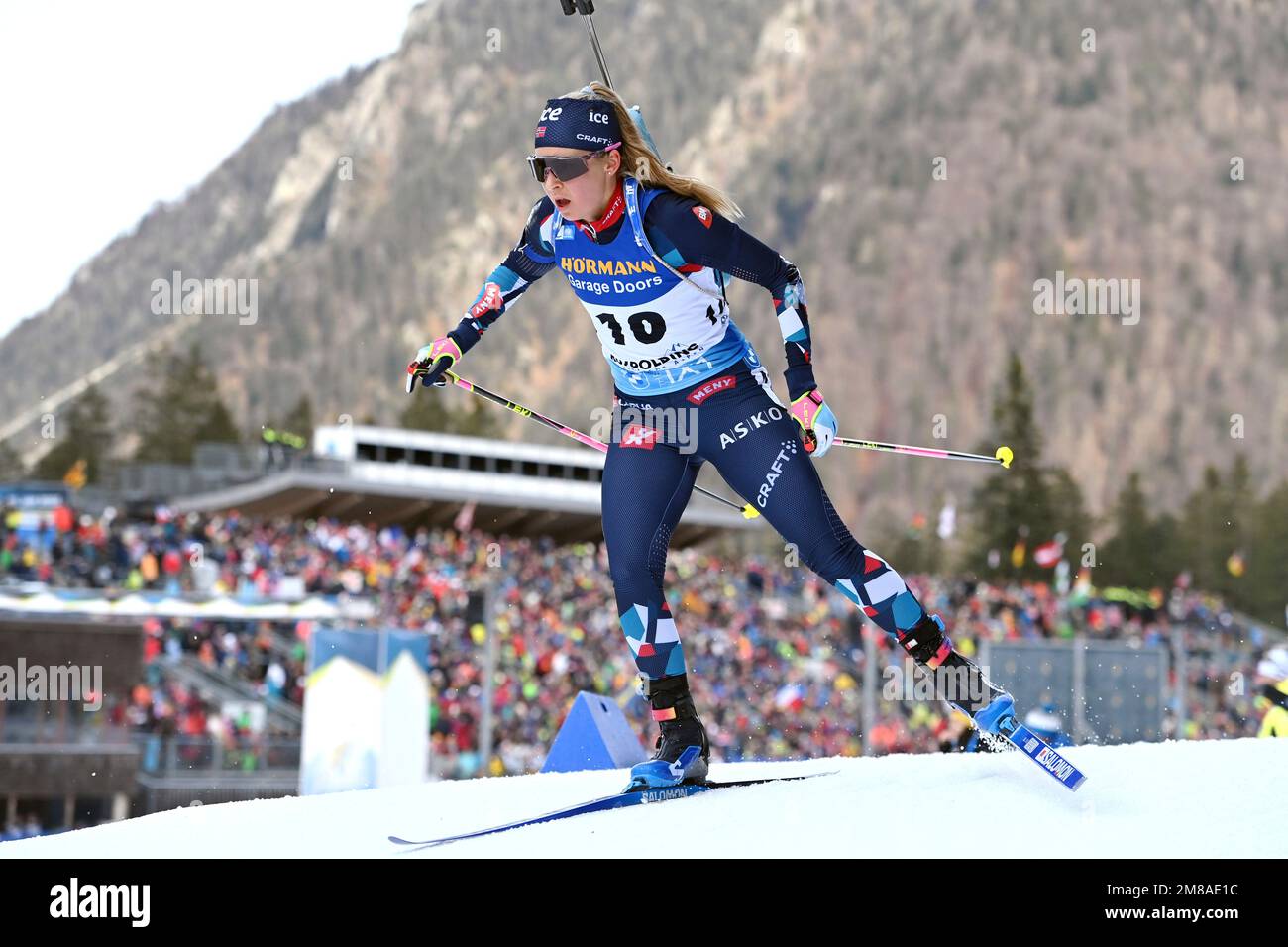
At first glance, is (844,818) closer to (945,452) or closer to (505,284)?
(945,452)

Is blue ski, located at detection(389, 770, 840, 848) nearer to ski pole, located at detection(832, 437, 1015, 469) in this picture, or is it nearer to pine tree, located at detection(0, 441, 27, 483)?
ski pole, located at detection(832, 437, 1015, 469)

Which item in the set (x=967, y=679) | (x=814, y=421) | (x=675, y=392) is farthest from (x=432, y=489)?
(x=967, y=679)

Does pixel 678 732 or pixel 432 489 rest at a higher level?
pixel 432 489

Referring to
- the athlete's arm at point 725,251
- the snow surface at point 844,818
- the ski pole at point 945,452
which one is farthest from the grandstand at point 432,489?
the athlete's arm at point 725,251

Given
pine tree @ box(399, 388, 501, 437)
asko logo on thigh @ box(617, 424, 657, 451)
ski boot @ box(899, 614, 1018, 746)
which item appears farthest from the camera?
Result: pine tree @ box(399, 388, 501, 437)

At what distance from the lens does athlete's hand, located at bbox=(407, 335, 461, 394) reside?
490cm

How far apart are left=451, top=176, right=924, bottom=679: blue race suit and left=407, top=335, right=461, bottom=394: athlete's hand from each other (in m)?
0.50

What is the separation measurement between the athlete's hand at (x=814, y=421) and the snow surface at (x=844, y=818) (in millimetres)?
1058

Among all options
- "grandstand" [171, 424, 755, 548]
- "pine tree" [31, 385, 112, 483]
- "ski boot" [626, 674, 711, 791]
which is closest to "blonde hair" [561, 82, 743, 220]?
"ski boot" [626, 674, 711, 791]

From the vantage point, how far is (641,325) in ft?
14.8

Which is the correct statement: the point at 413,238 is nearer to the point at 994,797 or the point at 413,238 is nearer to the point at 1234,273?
the point at 1234,273

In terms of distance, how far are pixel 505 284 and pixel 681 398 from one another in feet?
2.98

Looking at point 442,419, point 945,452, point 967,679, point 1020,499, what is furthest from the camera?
point 442,419

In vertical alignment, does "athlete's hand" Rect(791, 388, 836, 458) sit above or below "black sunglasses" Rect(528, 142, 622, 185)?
below
